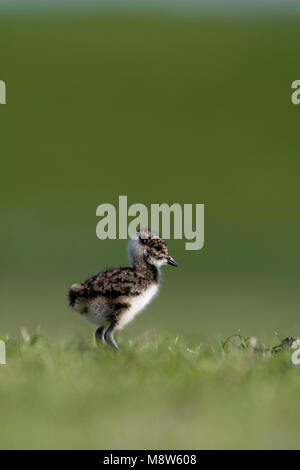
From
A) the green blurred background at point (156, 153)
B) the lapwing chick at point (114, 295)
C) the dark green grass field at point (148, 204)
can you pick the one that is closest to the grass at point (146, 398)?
the dark green grass field at point (148, 204)

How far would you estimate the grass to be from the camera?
5.92 meters

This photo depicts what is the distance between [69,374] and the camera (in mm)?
7094

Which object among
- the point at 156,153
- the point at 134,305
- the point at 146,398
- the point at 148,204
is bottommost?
the point at 146,398

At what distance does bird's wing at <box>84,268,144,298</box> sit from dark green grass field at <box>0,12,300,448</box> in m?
0.40

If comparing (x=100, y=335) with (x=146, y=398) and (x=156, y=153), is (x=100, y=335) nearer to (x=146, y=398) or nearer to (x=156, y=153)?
(x=146, y=398)

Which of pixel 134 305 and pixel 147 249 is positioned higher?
pixel 147 249

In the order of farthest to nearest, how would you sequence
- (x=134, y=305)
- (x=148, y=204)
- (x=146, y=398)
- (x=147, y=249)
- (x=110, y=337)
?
(x=148, y=204) → (x=147, y=249) → (x=134, y=305) → (x=110, y=337) → (x=146, y=398)

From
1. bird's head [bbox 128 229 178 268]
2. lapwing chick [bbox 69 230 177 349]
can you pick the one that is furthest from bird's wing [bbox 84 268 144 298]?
bird's head [bbox 128 229 178 268]

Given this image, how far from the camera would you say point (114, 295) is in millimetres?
8789

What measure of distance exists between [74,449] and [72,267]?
60.9 ft

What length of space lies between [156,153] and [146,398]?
28.0 m

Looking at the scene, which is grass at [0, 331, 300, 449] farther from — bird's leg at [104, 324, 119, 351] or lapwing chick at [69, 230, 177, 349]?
lapwing chick at [69, 230, 177, 349]

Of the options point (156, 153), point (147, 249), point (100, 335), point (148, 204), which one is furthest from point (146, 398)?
point (156, 153)

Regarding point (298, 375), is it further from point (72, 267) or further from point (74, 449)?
point (72, 267)
